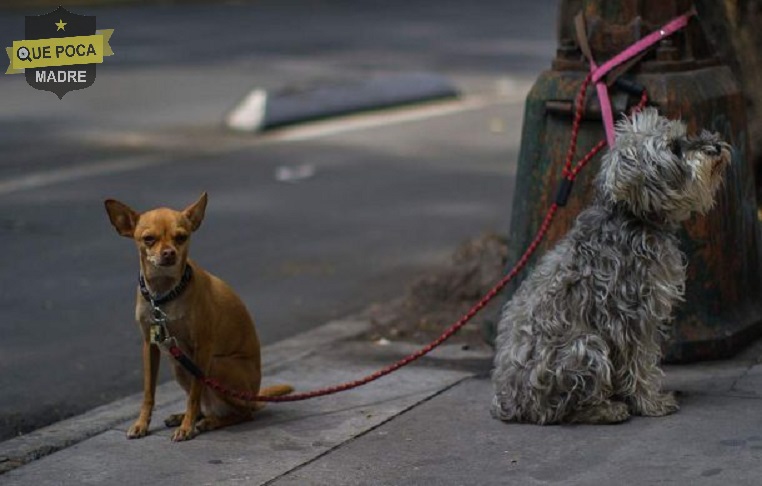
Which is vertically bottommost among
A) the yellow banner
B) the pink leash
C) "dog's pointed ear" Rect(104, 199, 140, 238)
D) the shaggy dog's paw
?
the shaggy dog's paw

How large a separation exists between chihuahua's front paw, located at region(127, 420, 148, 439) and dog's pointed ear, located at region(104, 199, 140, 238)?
31.5 inches

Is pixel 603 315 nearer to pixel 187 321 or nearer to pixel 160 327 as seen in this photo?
pixel 187 321

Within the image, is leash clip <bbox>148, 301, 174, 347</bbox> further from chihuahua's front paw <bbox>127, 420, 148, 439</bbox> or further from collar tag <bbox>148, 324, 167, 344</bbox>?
chihuahua's front paw <bbox>127, 420, 148, 439</bbox>

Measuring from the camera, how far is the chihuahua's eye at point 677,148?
5.44 meters

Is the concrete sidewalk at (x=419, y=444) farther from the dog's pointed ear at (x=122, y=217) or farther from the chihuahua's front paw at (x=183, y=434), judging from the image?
the dog's pointed ear at (x=122, y=217)

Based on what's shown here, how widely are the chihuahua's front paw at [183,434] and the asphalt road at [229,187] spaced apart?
41.2 inches

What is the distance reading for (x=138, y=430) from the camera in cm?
595

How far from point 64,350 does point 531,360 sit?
10.5ft

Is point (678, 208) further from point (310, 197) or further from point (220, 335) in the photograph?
point (310, 197)

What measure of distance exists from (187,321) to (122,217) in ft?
1.61

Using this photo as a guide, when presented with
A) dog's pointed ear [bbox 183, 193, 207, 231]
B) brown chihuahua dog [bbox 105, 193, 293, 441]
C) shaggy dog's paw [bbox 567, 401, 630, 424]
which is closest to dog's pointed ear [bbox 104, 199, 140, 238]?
brown chihuahua dog [bbox 105, 193, 293, 441]

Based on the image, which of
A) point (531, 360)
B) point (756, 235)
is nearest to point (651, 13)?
point (756, 235)

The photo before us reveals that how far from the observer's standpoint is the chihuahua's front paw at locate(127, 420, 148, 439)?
5.94 metres

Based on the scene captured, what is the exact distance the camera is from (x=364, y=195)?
1235cm
